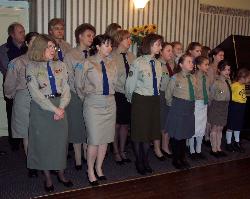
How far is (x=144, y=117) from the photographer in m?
3.63

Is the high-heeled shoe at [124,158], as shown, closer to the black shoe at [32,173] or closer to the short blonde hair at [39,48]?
the black shoe at [32,173]

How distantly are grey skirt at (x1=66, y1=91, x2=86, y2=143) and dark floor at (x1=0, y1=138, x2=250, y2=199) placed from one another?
0.37 meters

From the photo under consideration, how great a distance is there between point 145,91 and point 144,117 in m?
0.26

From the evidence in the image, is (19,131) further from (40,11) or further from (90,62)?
(40,11)

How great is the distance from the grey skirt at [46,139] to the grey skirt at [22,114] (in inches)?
19.2

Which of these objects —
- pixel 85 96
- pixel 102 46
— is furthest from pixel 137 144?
pixel 102 46

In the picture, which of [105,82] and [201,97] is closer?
[105,82]

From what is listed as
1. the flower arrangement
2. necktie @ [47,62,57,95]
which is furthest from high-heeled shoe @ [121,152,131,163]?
the flower arrangement

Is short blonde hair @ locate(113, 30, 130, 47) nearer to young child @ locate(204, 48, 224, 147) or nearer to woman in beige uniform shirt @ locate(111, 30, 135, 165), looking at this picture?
woman in beige uniform shirt @ locate(111, 30, 135, 165)

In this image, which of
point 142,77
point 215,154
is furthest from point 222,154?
point 142,77

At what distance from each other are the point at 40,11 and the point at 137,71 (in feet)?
7.60

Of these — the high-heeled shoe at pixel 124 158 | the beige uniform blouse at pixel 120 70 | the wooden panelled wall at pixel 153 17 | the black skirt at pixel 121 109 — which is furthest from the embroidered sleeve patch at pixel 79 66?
the wooden panelled wall at pixel 153 17

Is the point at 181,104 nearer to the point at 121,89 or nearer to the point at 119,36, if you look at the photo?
the point at 121,89

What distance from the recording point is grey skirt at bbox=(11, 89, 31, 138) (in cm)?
362
